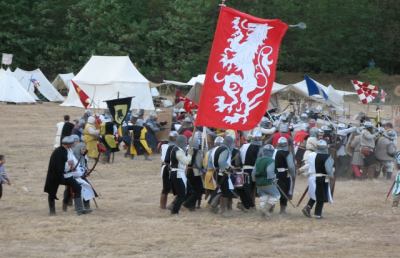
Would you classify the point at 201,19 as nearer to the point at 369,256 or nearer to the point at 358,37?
the point at 358,37

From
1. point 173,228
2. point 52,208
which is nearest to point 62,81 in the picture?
point 52,208

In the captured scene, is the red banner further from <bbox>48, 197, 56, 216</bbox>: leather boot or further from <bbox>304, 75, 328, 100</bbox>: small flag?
<bbox>304, 75, 328, 100</bbox>: small flag

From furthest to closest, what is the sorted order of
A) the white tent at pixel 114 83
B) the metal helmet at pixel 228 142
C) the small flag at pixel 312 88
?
the white tent at pixel 114 83 < the small flag at pixel 312 88 < the metal helmet at pixel 228 142

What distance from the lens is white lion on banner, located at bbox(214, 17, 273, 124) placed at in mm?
14969

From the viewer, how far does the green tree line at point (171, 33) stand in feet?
170

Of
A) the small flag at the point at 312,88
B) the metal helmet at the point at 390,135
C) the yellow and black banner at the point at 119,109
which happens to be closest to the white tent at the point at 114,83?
the small flag at the point at 312,88

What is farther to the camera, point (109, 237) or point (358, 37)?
point (358, 37)

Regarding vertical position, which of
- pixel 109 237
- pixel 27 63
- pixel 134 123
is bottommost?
pixel 109 237

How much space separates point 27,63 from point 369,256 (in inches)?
1747

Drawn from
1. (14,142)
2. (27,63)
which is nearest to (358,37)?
(27,63)

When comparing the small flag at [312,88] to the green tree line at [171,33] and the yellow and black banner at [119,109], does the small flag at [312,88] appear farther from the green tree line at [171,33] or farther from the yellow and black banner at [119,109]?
the green tree line at [171,33]

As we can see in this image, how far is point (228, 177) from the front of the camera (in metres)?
14.2

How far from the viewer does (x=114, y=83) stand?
36781 mm

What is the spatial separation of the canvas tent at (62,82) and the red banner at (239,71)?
30999 millimetres
